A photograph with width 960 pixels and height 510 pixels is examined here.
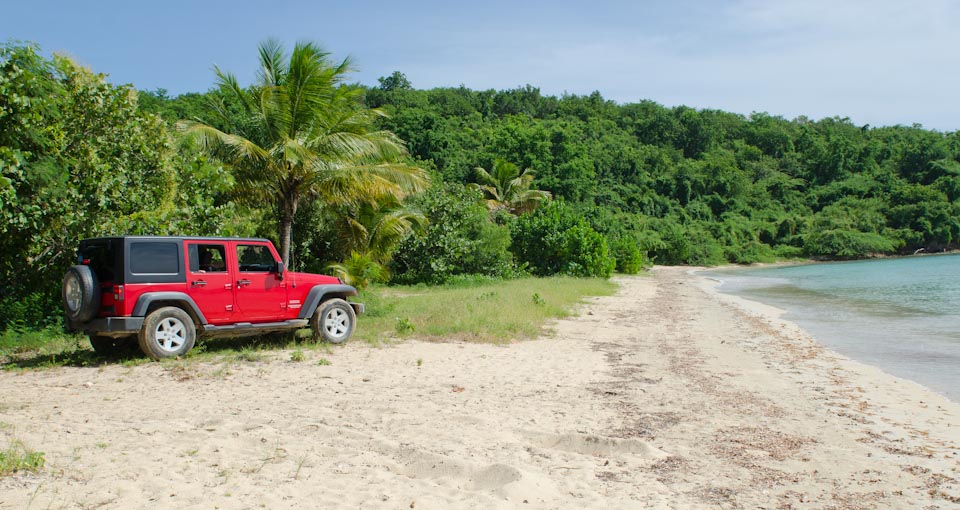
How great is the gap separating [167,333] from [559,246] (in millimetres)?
25314

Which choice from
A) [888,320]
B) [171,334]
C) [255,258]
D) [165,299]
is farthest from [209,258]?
[888,320]

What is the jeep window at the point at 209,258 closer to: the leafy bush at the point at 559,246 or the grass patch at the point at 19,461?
the grass patch at the point at 19,461

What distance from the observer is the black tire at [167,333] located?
28.9 ft

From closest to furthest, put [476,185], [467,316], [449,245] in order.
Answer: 1. [467,316]
2. [449,245]
3. [476,185]

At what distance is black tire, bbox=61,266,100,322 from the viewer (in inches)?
338

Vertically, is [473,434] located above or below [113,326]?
below

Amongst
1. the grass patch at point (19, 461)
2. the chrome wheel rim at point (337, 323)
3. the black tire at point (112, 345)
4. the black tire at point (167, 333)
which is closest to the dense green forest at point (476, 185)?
the black tire at point (112, 345)

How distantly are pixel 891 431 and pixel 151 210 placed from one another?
12499mm

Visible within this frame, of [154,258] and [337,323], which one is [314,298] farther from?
[154,258]

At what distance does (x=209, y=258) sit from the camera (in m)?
9.67

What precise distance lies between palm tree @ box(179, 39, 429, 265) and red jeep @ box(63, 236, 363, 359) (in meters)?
6.44

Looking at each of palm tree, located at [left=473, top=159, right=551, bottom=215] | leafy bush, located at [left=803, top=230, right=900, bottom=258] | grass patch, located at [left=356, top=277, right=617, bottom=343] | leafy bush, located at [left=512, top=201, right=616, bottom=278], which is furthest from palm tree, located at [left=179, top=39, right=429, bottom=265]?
leafy bush, located at [left=803, top=230, right=900, bottom=258]

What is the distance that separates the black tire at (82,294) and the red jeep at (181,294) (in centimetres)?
1

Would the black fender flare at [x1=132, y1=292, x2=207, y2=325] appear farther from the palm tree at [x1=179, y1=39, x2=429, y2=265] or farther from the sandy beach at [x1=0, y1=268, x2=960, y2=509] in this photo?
the palm tree at [x1=179, y1=39, x2=429, y2=265]
